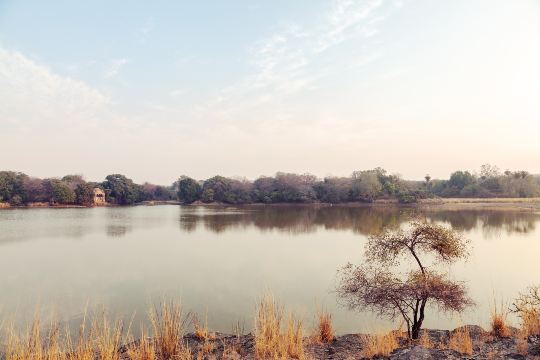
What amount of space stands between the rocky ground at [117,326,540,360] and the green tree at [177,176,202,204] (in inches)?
3047

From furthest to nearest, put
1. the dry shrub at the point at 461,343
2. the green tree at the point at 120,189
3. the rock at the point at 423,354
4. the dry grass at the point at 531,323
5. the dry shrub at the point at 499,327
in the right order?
the green tree at the point at 120,189 < the dry shrub at the point at 499,327 < the dry grass at the point at 531,323 < the dry shrub at the point at 461,343 < the rock at the point at 423,354

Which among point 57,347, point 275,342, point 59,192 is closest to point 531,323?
point 275,342

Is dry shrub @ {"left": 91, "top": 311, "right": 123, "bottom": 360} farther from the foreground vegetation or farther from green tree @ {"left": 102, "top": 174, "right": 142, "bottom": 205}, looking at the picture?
green tree @ {"left": 102, "top": 174, "right": 142, "bottom": 205}

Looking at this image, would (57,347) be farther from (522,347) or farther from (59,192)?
(59,192)

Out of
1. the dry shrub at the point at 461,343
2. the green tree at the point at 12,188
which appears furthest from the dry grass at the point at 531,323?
the green tree at the point at 12,188

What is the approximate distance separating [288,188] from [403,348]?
71.6 meters

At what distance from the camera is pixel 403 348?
615 centimetres

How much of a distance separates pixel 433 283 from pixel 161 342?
5.55 meters

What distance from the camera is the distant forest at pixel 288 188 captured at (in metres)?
66.7

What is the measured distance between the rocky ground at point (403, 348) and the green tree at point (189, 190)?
7739 centimetres

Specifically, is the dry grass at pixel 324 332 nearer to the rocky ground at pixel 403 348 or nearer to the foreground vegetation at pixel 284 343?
the foreground vegetation at pixel 284 343

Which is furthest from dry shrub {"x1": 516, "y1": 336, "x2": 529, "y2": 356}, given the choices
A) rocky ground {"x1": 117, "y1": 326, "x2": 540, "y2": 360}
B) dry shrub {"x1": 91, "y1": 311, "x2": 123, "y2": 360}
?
dry shrub {"x1": 91, "y1": 311, "x2": 123, "y2": 360}

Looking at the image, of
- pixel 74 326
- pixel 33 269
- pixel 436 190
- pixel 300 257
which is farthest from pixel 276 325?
pixel 436 190

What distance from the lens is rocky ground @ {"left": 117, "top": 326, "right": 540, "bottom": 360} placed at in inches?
217
